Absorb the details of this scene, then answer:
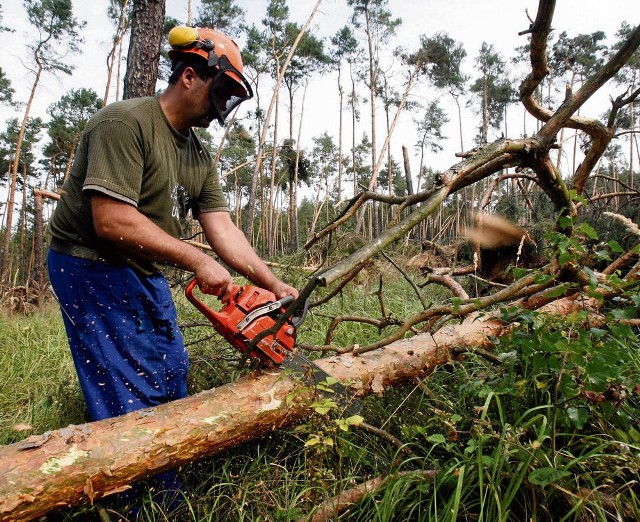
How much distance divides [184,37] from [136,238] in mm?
1065

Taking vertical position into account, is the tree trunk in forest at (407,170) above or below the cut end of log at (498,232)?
above

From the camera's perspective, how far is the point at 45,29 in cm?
1667

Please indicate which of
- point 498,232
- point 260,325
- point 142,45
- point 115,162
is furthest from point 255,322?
point 498,232

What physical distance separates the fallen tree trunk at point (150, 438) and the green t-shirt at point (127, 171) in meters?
A: 0.83

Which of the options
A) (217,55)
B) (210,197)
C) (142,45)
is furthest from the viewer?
(142,45)

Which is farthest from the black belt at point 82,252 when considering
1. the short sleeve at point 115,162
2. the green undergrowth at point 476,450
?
the green undergrowth at point 476,450

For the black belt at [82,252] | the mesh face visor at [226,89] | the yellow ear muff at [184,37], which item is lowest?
the black belt at [82,252]

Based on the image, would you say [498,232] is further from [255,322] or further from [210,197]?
[255,322]

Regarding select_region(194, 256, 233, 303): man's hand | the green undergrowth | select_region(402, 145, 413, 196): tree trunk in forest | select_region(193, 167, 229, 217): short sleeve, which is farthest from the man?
select_region(402, 145, 413, 196): tree trunk in forest

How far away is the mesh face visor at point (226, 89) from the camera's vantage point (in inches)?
79.0

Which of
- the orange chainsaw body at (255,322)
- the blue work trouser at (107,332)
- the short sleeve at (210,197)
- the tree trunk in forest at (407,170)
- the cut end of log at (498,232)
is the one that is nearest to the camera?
the orange chainsaw body at (255,322)

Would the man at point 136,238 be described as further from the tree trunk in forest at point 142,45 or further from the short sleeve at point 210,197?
the tree trunk in forest at point 142,45

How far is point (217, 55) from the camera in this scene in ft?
6.54

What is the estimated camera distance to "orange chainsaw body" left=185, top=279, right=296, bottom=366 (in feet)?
5.44
